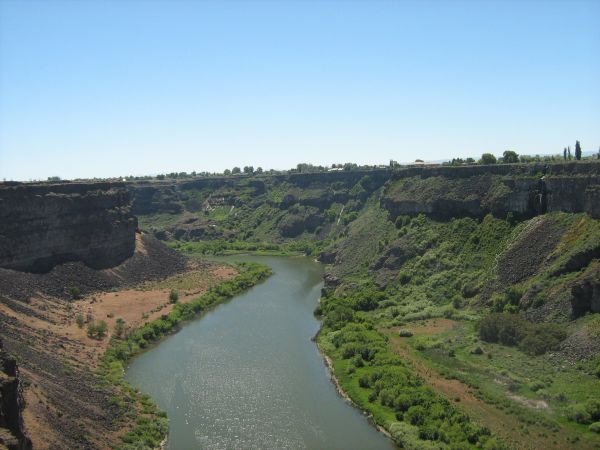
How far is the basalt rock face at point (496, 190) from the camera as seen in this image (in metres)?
69.6

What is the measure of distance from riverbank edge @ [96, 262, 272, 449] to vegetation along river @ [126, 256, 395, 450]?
112 centimetres

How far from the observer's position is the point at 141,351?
212ft

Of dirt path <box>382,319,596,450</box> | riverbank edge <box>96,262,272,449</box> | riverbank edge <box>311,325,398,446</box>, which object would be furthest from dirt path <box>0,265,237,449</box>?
dirt path <box>382,319,596,450</box>

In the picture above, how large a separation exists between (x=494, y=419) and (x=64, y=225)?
2788 inches

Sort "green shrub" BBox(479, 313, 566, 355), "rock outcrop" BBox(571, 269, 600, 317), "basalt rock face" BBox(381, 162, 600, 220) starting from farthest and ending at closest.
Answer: "basalt rock face" BBox(381, 162, 600, 220)
"rock outcrop" BBox(571, 269, 600, 317)
"green shrub" BBox(479, 313, 566, 355)

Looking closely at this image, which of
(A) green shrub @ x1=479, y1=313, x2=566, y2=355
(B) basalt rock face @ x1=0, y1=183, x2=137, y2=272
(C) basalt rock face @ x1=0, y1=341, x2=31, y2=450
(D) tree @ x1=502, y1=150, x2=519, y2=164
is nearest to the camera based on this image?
(C) basalt rock face @ x1=0, y1=341, x2=31, y2=450

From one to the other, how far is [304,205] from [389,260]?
250 ft

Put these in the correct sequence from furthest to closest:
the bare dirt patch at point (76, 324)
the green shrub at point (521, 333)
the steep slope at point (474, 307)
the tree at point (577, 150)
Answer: the tree at point (577, 150) → the green shrub at point (521, 333) → the steep slope at point (474, 307) → the bare dirt patch at point (76, 324)

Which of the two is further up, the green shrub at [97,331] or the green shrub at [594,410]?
the green shrub at [97,331]

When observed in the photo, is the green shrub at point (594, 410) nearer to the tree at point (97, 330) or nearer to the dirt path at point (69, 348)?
the dirt path at point (69, 348)

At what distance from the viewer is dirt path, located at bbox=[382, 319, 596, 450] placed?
3931cm

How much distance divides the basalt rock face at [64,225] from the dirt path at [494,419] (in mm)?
53843

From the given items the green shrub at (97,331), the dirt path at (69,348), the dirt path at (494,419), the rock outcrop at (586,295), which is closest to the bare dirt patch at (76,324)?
the dirt path at (69,348)

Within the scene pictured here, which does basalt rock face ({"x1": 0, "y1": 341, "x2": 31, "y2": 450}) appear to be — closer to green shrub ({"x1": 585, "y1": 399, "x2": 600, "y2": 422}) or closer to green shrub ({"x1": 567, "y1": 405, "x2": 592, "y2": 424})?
green shrub ({"x1": 567, "y1": 405, "x2": 592, "y2": 424})
